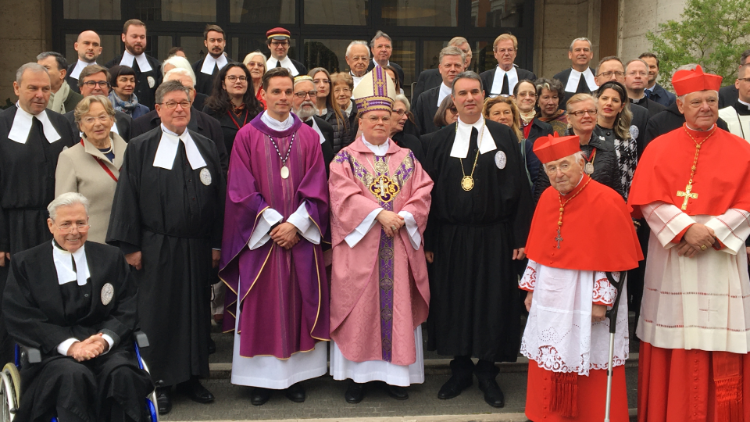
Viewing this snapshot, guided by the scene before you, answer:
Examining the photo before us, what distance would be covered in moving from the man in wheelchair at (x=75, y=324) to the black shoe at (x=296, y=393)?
1311 mm

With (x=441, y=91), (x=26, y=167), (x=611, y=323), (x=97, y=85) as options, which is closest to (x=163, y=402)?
(x=26, y=167)

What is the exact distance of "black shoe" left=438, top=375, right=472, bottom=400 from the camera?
532 centimetres

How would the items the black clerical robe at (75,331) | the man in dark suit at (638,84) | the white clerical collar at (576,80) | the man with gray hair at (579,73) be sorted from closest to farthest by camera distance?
the black clerical robe at (75,331) → the man in dark suit at (638,84) → the man with gray hair at (579,73) → the white clerical collar at (576,80)

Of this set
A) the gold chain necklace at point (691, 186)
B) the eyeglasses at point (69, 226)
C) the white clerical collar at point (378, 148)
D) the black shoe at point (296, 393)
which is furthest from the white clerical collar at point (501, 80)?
the eyeglasses at point (69, 226)

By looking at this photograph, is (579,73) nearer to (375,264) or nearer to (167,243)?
(375,264)

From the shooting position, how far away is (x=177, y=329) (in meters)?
5.14

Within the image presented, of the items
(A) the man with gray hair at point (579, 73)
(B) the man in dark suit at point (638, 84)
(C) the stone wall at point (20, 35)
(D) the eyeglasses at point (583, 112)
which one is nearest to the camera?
(D) the eyeglasses at point (583, 112)

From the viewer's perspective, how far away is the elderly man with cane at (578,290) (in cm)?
443

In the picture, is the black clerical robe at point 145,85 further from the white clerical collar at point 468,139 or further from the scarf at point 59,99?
the white clerical collar at point 468,139

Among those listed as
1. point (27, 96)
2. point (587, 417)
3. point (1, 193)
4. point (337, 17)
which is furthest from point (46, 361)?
point (337, 17)

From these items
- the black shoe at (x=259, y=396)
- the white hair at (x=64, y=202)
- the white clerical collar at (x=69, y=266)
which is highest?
the white hair at (x=64, y=202)

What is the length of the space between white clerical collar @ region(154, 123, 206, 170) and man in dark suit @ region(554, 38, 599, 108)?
13.5 feet

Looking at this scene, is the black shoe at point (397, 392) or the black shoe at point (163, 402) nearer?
the black shoe at point (163, 402)

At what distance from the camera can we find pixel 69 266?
429cm
